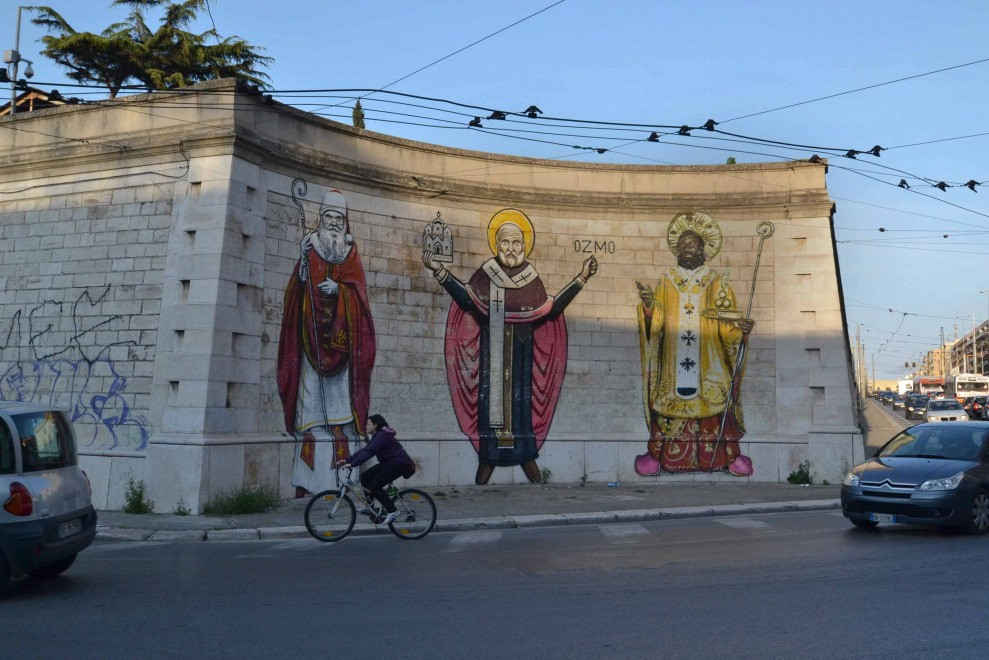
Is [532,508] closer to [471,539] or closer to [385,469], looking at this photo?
[471,539]

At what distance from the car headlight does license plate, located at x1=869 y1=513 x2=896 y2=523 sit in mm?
512

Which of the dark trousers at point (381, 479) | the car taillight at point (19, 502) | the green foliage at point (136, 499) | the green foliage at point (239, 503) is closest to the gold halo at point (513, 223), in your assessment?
the green foliage at point (239, 503)

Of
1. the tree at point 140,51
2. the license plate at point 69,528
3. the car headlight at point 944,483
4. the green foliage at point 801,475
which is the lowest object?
the license plate at point 69,528

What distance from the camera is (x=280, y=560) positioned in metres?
10.0

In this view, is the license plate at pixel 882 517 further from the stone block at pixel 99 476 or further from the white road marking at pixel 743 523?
the stone block at pixel 99 476

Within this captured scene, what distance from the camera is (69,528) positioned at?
824cm

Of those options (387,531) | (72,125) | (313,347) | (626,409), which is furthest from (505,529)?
(72,125)

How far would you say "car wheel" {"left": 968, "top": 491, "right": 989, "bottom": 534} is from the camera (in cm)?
1120

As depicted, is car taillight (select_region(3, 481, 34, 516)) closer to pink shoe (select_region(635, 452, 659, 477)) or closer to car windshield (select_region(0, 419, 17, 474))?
car windshield (select_region(0, 419, 17, 474))

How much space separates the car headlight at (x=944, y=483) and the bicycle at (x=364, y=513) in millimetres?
6244

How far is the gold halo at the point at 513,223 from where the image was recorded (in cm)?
1828

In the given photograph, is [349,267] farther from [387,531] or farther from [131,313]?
[387,531]

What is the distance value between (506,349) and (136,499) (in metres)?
7.48

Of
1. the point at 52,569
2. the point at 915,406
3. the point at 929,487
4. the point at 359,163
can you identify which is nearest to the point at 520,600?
the point at 52,569
